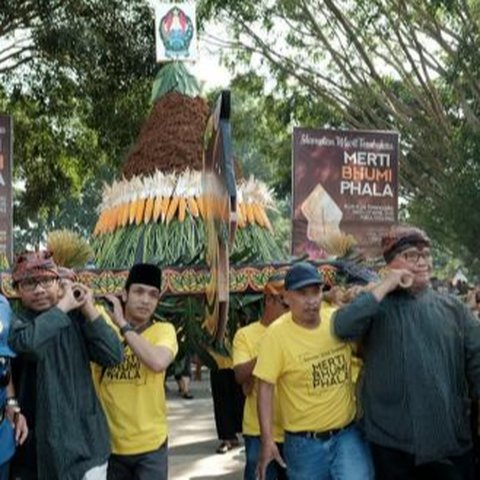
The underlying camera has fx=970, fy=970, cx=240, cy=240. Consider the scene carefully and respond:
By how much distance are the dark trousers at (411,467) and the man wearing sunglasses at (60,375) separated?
4.09 feet

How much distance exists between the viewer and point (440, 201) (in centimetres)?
2095

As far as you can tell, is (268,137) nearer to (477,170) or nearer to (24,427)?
(477,170)

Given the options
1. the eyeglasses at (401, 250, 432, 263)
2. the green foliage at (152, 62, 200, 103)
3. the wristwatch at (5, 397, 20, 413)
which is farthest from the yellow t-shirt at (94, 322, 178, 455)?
the green foliage at (152, 62, 200, 103)

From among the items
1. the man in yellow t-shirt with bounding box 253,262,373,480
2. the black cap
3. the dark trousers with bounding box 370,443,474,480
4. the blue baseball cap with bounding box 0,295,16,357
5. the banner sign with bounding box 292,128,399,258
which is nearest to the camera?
the blue baseball cap with bounding box 0,295,16,357

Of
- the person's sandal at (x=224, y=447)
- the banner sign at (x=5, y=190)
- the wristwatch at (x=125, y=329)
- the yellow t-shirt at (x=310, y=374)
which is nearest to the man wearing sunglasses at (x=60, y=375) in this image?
the wristwatch at (x=125, y=329)

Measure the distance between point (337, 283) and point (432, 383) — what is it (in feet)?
6.86

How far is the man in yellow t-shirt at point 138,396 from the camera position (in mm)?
4531

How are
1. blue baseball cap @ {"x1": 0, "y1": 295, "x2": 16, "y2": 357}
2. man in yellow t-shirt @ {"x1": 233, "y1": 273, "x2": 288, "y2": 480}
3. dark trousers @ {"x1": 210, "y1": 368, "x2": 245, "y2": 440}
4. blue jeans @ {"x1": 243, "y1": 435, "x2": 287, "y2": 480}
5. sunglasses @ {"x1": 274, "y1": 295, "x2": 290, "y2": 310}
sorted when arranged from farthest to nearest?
1. dark trousers @ {"x1": 210, "y1": 368, "x2": 245, "y2": 440}
2. sunglasses @ {"x1": 274, "y1": 295, "x2": 290, "y2": 310}
3. man in yellow t-shirt @ {"x1": 233, "y1": 273, "x2": 288, "y2": 480}
4. blue jeans @ {"x1": 243, "y1": 435, "x2": 287, "y2": 480}
5. blue baseball cap @ {"x1": 0, "y1": 295, "x2": 16, "y2": 357}

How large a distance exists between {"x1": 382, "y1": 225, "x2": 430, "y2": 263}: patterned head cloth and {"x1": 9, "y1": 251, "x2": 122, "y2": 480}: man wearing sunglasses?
1.28m

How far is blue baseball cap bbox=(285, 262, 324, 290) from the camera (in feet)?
14.7

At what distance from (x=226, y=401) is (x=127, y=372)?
385cm

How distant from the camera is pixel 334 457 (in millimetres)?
4426

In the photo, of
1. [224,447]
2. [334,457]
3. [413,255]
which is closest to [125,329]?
[334,457]

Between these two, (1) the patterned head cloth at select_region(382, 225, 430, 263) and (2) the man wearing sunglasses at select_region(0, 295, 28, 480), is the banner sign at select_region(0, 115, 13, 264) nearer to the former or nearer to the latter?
(2) the man wearing sunglasses at select_region(0, 295, 28, 480)
